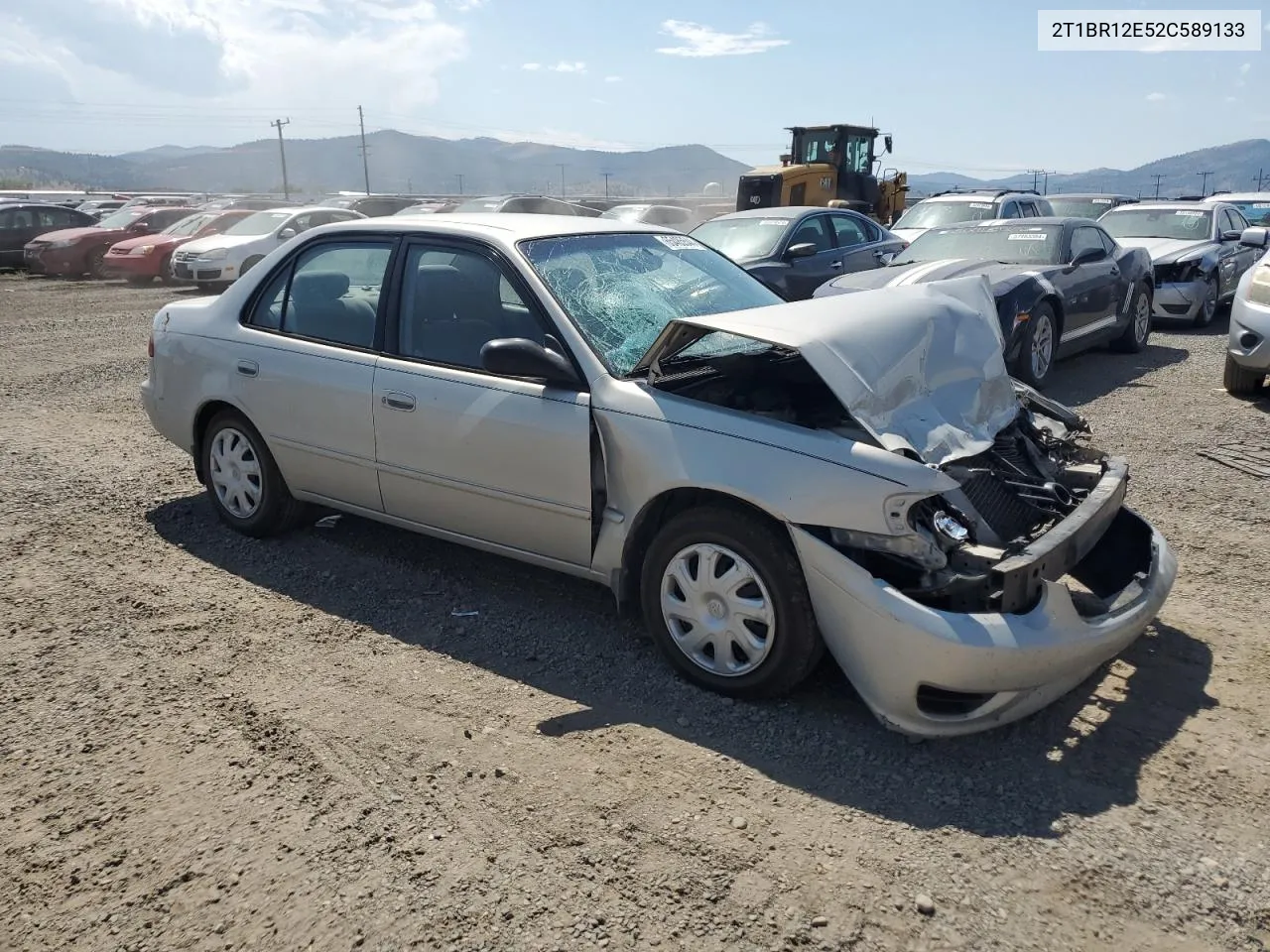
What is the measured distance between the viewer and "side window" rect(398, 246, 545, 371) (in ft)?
13.4

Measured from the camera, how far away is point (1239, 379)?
26.3ft

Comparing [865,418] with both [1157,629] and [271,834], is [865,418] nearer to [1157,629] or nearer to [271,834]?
[1157,629]

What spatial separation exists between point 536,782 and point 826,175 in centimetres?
2023

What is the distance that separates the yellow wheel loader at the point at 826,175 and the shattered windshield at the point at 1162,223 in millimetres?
7057

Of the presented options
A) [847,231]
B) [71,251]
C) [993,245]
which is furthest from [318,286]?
[71,251]

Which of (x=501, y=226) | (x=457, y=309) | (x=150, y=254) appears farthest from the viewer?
(x=150, y=254)

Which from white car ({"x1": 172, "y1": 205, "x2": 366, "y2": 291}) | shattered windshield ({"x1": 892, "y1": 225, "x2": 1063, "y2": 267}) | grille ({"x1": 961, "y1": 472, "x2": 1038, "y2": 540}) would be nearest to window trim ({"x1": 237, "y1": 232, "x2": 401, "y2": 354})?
grille ({"x1": 961, "y1": 472, "x2": 1038, "y2": 540})

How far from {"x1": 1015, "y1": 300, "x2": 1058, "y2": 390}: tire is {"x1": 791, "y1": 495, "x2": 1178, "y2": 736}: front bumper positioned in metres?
5.09

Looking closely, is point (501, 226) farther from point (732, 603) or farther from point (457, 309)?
point (732, 603)

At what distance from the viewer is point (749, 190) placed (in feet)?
65.1

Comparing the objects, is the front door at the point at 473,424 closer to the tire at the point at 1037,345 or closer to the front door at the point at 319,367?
the front door at the point at 319,367

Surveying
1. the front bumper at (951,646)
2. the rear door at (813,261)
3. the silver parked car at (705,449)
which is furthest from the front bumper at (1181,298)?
the front bumper at (951,646)

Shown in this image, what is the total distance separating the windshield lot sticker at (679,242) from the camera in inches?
188

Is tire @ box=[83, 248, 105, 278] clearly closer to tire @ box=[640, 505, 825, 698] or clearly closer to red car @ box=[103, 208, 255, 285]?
red car @ box=[103, 208, 255, 285]
